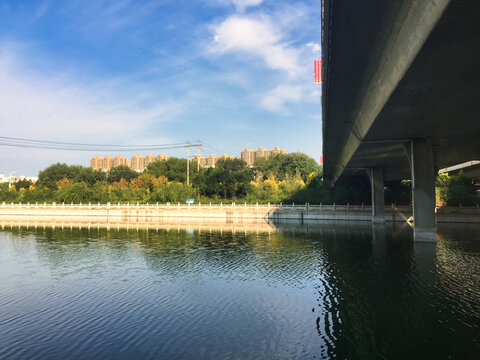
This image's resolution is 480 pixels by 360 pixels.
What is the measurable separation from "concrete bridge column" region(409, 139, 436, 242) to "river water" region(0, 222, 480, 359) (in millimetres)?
3675

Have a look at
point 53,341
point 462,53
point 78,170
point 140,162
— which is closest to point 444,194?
point 462,53

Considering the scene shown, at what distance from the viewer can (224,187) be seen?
230ft

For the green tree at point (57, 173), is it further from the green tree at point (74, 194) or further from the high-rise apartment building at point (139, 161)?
the high-rise apartment building at point (139, 161)

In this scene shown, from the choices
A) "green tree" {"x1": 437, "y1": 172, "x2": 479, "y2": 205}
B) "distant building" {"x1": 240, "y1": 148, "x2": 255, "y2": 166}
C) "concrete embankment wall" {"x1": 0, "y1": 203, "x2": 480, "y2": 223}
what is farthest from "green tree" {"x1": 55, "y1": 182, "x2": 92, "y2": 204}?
"distant building" {"x1": 240, "y1": 148, "x2": 255, "y2": 166}

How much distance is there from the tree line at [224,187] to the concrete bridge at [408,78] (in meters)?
29.5

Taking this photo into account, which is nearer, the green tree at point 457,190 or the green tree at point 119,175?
the green tree at point 457,190

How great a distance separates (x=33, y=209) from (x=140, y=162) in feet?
442

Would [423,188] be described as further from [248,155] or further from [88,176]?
[248,155]

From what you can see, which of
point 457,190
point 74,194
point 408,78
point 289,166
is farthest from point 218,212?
point 289,166

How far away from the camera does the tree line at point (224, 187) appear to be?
56.2 meters

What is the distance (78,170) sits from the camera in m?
104

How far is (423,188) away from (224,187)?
158ft

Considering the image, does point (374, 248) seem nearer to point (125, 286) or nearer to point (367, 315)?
point (367, 315)

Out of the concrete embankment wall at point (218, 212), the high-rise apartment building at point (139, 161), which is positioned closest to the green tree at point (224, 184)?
the concrete embankment wall at point (218, 212)
